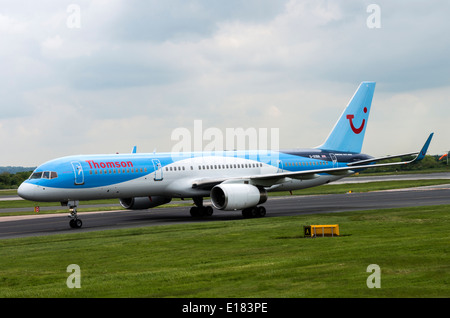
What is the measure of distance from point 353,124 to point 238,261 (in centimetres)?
3273

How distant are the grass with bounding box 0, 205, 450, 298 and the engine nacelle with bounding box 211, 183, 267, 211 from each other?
17.6ft

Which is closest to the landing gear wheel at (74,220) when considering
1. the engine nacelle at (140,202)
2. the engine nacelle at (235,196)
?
the engine nacelle at (140,202)

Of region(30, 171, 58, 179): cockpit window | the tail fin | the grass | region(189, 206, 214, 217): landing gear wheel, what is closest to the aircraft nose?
region(30, 171, 58, 179): cockpit window

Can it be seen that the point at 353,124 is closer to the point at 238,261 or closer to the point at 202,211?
the point at 202,211

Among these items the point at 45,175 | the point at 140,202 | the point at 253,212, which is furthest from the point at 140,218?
the point at 45,175

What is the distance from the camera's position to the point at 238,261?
21812mm

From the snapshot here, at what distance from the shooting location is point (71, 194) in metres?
38.7

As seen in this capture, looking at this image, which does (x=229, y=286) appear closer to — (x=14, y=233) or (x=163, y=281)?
(x=163, y=281)

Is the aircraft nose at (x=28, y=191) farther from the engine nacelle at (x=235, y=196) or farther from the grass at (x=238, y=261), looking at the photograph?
the engine nacelle at (x=235, y=196)

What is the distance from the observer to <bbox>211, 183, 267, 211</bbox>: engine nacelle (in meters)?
39.8

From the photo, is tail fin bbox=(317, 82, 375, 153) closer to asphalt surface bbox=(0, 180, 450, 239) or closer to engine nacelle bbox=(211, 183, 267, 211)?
asphalt surface bbox=(0, 180, 450, 239)

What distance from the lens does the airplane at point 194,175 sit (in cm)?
3859

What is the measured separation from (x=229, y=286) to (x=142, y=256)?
791 cm

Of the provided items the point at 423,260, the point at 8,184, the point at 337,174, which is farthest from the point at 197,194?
the point at 8,184
